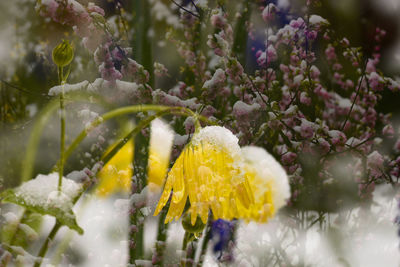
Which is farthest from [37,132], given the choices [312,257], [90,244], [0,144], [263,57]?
[312,257]

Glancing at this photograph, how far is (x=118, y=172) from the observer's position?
1.61ft

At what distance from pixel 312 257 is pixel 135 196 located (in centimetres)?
47

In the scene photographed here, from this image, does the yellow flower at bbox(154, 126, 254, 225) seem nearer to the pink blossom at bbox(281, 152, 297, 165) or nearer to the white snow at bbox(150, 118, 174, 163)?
the white snow at bbox(150, 118, 174, 163)

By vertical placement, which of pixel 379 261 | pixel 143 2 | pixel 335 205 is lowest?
pixel 379 261

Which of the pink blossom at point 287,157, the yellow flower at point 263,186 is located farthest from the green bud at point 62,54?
the pink blossom at point 287,157

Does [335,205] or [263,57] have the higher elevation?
[263,57]

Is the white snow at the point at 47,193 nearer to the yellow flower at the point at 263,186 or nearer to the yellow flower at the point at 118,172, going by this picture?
the yellow flower at the point at 118,172

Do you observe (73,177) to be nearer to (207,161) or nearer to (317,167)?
(207,161)

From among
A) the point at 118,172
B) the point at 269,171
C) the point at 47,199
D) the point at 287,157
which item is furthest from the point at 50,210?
the point at 287,157

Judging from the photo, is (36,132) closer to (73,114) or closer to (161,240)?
(73,114)

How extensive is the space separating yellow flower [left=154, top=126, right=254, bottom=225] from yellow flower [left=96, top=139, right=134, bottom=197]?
0.35 ft

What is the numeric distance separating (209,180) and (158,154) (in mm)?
148

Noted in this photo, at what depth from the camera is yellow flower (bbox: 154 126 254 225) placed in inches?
14.9

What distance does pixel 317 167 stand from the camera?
2.26ft
